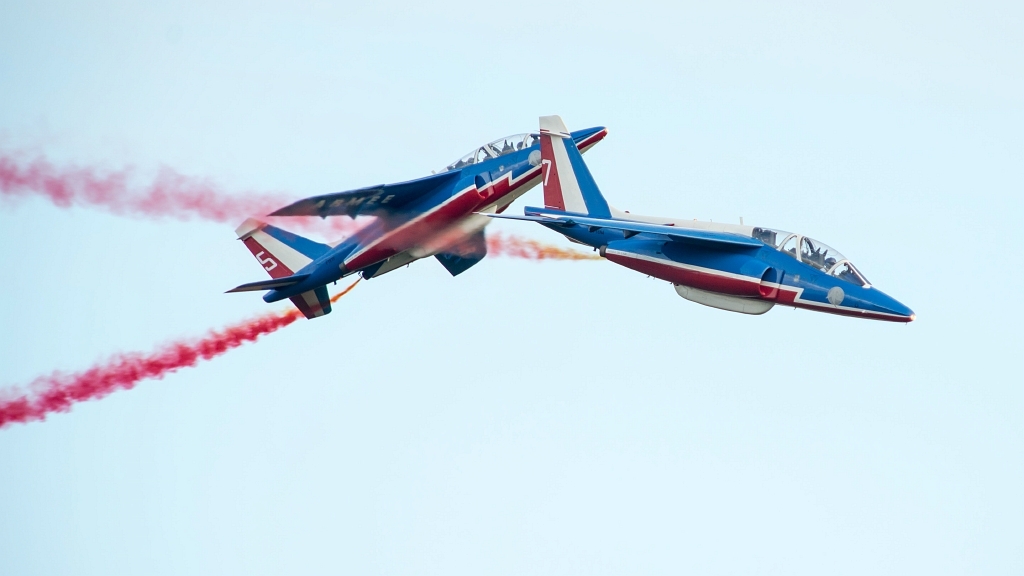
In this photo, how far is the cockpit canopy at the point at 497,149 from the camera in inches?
2211

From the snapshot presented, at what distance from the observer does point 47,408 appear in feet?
194

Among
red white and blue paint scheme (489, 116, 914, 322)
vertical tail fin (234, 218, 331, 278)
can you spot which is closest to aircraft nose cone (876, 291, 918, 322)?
red white and blue paint scheme (489, 116, 914, 322)

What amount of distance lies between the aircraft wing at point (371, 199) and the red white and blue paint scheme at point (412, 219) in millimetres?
27

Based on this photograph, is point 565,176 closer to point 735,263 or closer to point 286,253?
point 735,263

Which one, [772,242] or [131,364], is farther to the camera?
[131,364]

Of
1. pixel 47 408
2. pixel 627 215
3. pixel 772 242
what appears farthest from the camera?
pixel 47 408

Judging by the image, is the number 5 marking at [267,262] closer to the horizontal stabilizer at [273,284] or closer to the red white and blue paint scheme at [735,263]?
the horizontal stabilizer at [273,284]

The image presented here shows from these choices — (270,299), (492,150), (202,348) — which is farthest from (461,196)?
(202,348)

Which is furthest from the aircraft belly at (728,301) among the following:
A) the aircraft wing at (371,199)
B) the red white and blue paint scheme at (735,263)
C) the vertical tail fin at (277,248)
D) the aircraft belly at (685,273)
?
the vertical tail fin at (277,248)

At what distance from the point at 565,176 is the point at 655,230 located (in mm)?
4762

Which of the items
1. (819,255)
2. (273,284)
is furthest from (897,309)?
(273,284)

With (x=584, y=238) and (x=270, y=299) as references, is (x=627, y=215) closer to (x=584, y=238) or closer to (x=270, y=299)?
(x=584, y=238)

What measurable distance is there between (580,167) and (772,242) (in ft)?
23.0

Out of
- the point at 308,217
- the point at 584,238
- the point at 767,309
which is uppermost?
the point at 308,217
